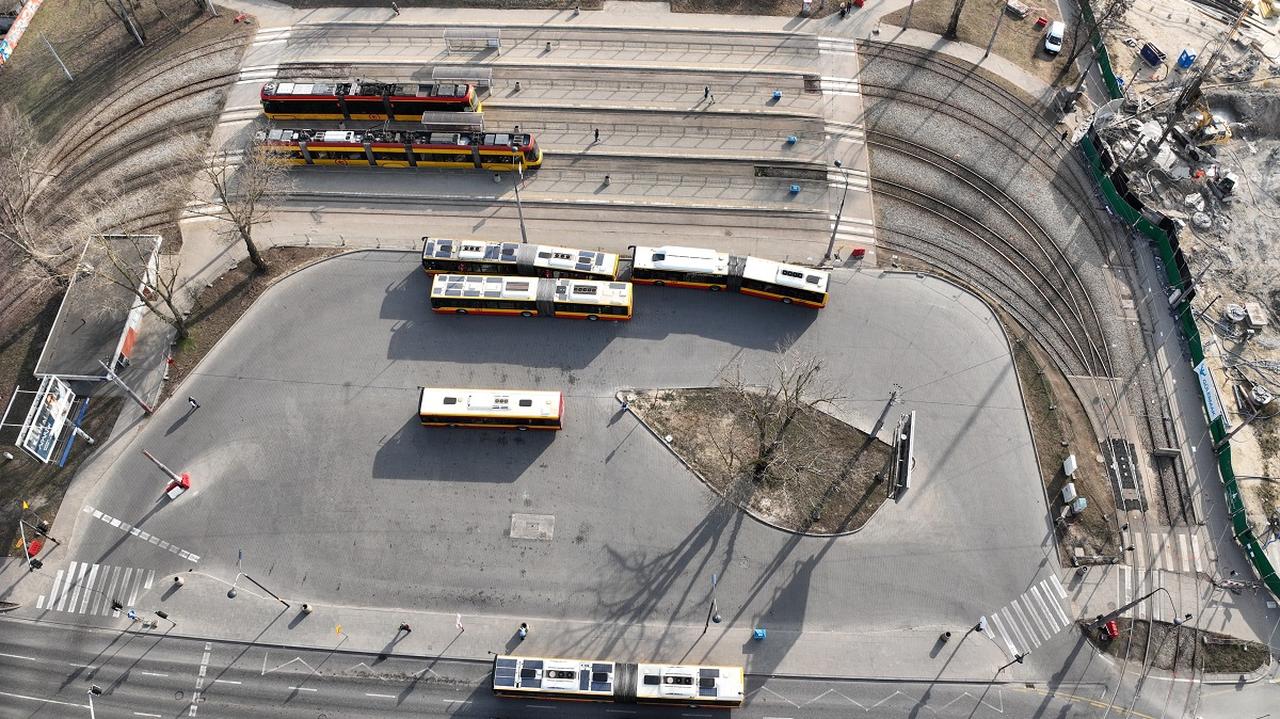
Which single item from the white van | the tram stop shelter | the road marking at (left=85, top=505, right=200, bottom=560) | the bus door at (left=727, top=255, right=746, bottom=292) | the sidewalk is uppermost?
the white van

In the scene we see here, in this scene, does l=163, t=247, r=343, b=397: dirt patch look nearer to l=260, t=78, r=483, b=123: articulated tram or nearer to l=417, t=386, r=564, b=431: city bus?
l=260, t=78, r=483, b=123: articulated tram

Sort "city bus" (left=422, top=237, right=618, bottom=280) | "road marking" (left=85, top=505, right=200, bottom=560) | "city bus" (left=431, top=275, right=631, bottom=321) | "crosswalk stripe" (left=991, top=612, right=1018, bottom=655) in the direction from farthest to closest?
"city bus" (left=422, top=237, right=618, bottom=280) < "city bus" (left=431, top=275, right=631, bottom=321) < "road marking" (left=85, top=505, right=200, bottom=560) < "crosswalk stripe" (left=991, top=612, right=1018, bottom=655)

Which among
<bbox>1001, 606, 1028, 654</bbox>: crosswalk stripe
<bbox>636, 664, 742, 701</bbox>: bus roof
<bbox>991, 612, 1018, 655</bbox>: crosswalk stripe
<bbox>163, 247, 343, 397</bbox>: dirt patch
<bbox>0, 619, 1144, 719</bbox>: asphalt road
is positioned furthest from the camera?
<bbox>163, 247, 343, 397</bbox>: dirt patch

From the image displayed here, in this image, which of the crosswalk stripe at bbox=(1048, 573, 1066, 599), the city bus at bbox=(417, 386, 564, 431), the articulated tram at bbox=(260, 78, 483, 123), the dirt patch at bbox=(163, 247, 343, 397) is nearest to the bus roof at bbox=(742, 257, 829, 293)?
the city bus at bbox=(417, 386, 564, 431)

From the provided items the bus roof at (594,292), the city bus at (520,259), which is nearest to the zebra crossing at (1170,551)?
the bus roof at (594,292)

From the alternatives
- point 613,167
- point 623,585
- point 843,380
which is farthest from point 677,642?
point 613,167

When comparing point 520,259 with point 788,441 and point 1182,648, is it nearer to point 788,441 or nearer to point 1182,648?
point 788,441

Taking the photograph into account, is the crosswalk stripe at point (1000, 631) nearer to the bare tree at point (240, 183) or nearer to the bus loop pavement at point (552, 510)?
the bus loop pavement at point (552, 510)
